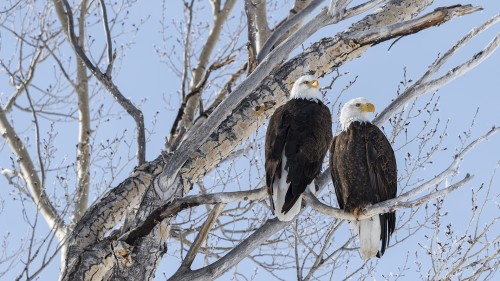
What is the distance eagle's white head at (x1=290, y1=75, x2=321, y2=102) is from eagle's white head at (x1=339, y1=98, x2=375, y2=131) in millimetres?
423

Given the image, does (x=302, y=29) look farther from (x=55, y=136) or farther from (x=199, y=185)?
(x=55, y=136)

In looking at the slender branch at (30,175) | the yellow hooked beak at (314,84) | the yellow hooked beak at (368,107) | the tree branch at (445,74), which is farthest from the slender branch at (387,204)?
the slender branch at (30,175)

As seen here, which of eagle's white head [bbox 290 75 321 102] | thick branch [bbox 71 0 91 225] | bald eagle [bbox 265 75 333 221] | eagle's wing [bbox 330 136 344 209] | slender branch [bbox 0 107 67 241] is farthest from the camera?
thick branch [bbox 71 0 91 225]

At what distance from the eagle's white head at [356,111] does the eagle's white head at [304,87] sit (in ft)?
1.39

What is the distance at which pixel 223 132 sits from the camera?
4.34 metres

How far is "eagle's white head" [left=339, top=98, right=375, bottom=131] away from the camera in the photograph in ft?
16.9

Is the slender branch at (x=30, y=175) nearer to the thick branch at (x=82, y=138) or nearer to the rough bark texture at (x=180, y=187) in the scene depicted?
the thick branch at (x=82, y=138)

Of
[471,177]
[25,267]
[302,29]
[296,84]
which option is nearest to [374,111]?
[296,84]

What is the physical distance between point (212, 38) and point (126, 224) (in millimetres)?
3675

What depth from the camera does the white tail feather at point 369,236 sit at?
4723 mm

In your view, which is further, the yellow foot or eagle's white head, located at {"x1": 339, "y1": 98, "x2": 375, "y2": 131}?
eagle's white head, located at {"x1": 339, "y1": 98, "x2": 375, "y2": 131}

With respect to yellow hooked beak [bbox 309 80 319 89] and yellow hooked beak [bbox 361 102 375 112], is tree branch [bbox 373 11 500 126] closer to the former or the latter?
yellow hooked beak [bbox 309 80 319 89]

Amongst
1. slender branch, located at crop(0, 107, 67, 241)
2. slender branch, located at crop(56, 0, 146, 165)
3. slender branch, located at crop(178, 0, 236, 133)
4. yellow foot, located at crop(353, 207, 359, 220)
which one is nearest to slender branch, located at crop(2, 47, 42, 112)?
slender branch, located at crop(0, 107, 67, 241)

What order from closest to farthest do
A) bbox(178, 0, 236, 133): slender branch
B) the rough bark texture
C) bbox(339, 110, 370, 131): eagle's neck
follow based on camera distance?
the rough bark texture, bbox(339, 110, 370, 131): eagle's neck, bbox(178, 0, 236, 133): slender branch
